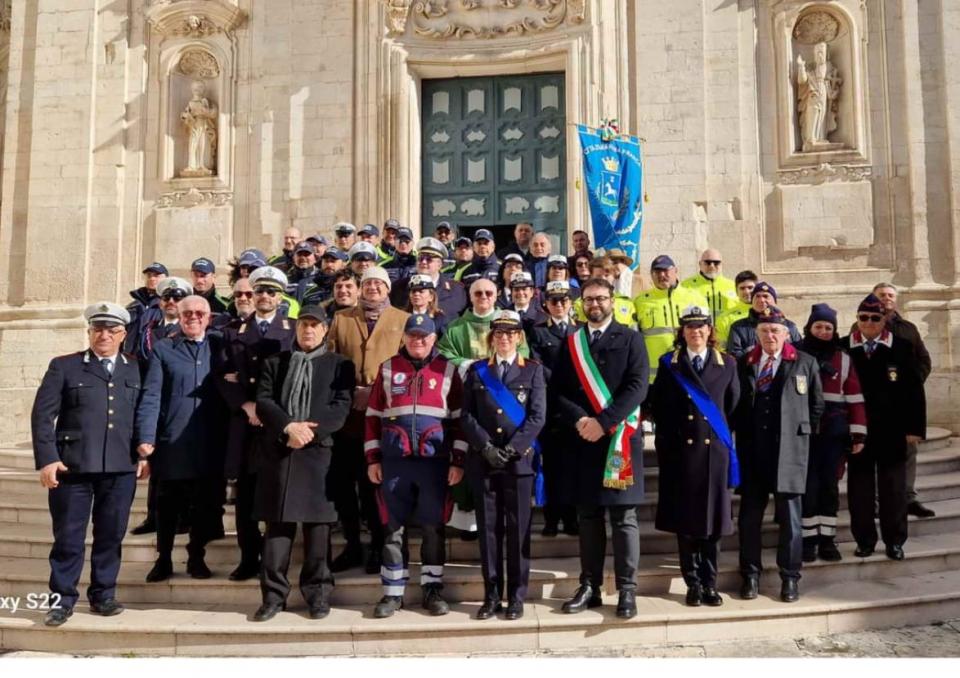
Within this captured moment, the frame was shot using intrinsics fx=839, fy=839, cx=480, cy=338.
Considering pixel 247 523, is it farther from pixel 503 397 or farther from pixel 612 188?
pixel 612 188

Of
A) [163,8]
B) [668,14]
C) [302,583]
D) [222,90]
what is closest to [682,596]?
[302,583]

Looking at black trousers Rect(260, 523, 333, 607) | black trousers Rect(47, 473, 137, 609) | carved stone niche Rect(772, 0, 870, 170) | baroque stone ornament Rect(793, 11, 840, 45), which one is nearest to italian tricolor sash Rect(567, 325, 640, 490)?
black trousers Rect(260, 523, 333, 607)

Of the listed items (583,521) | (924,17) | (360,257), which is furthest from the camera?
(924,17)

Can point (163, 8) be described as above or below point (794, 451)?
above

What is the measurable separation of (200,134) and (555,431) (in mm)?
10525

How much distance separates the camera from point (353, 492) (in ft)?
20.6

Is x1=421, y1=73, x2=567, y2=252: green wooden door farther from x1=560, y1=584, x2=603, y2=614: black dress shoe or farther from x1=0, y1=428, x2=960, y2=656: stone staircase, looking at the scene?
x1=560, y1=584, x2=603, y2=614: black dress shoe

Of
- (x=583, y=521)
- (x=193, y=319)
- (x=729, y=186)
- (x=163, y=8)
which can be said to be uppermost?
(x=163, y=8)

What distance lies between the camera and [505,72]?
1385cm

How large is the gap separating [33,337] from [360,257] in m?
8.60

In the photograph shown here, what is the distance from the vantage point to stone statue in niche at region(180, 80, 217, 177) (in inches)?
551

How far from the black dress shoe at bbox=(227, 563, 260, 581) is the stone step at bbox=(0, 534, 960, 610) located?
7 cm

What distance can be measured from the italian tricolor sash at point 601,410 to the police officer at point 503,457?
1.02 ft

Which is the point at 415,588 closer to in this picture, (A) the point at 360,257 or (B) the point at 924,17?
(A) the point at 360,257
